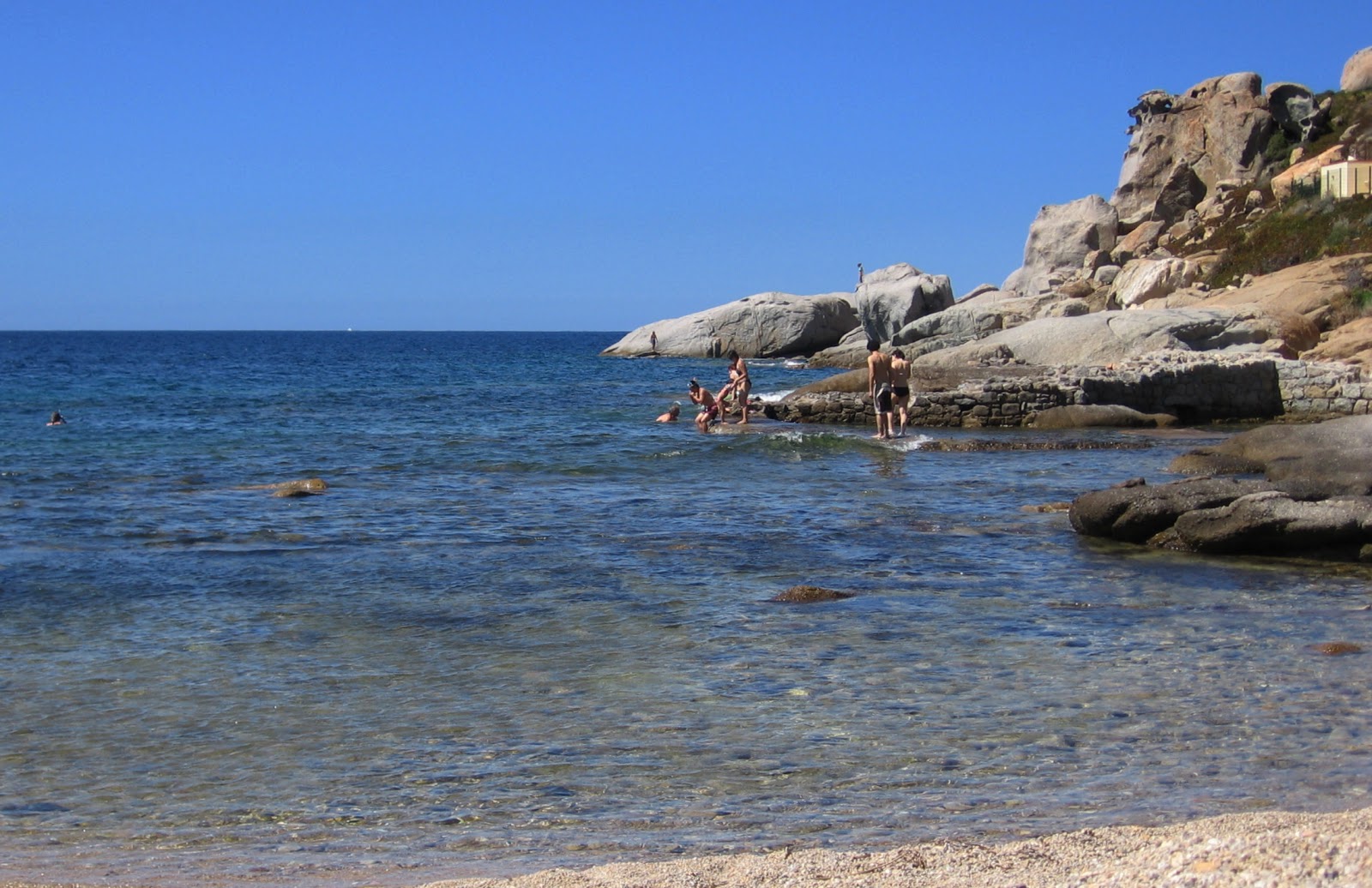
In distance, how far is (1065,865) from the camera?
4500mm

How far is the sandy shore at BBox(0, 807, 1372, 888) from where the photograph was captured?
3902 mm

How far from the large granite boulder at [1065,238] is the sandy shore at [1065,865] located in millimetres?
49685

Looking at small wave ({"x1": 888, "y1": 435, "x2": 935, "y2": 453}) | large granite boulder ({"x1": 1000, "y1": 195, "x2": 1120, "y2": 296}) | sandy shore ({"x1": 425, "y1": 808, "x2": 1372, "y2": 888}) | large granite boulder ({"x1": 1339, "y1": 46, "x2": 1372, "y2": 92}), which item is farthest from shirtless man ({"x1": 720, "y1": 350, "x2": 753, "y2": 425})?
large granite boulder ({"x1": 1339, "y1": 46, "x2": 1372, "y2": 92})

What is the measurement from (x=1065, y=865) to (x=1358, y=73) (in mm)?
63451

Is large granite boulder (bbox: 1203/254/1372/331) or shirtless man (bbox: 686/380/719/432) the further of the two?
large granite boulder (bbox: 1203/254/1372/331)

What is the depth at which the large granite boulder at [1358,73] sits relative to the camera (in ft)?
189

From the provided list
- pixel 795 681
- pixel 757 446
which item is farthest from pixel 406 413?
pixel 795 681

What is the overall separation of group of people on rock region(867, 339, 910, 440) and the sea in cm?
544

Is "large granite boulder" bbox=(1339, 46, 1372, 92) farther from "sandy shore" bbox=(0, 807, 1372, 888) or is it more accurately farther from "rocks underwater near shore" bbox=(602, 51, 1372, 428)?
"sandy shore" bbox=(0, 807, 1372, 888)

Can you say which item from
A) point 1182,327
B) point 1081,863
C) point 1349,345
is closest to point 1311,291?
point 1349,345

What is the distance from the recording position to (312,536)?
1340 centimetres

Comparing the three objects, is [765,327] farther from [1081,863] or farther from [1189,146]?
[1081,863]

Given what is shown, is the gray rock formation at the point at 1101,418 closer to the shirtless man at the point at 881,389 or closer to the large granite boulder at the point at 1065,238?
the shirtless man at the point at 881,389

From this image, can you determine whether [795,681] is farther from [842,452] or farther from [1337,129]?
[1337,129]
